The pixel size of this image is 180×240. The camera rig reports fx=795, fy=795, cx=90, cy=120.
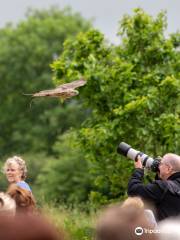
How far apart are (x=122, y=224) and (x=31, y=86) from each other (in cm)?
4176

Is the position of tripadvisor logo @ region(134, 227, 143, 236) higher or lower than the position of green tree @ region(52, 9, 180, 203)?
lower

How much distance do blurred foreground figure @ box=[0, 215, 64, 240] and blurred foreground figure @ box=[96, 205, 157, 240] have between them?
0.32 m

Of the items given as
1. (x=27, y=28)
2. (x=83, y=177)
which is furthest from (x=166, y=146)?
(x=27, y=28)

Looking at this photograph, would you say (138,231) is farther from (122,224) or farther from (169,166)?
(169,166)

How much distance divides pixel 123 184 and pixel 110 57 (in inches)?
86.6

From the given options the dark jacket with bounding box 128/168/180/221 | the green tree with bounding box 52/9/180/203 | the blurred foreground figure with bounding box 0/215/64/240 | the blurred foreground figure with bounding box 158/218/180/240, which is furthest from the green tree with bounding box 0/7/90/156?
the blurred foreground figure with bounding box 0/215/64/240

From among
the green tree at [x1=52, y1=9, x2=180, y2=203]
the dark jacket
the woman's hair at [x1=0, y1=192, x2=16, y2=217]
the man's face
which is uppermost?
the green tree at [x1=52, y1=9, x2=180, y2=203]

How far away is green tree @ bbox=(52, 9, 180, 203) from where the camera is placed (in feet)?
40.0

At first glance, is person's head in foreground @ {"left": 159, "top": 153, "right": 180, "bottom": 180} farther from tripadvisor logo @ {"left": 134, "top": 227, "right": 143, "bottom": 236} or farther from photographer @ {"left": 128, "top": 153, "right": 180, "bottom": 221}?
tripadvisor logo @ {"left": 134, "top": 227, "right": 143, "bottom": 236}

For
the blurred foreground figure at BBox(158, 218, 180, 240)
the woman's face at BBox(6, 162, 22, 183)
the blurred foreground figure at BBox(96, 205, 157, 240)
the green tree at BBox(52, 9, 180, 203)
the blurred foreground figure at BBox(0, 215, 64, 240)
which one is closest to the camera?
the blurred foreground figure at BBox(0, 215, 64, 240)

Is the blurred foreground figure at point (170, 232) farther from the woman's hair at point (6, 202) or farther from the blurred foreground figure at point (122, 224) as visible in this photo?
the woman's hair at point (6, 202)

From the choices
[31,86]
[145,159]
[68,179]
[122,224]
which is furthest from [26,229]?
[31,86]

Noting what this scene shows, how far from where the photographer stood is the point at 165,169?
650cm

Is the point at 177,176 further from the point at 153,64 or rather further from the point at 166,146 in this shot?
the point at 153,64
